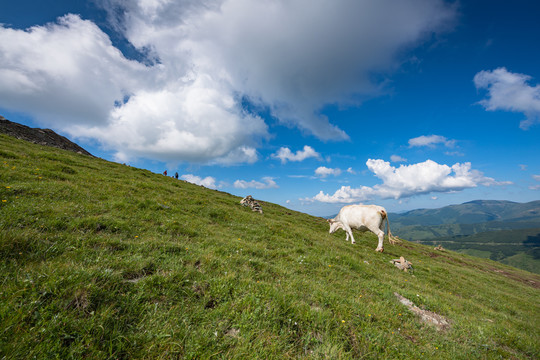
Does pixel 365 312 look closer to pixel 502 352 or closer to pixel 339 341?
pixel 339 341

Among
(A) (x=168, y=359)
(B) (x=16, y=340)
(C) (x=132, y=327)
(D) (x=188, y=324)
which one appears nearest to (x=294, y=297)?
(D) (x=188, y=324)

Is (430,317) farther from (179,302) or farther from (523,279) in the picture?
(523,279)

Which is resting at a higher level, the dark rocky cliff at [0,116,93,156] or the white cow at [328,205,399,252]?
the dark rocky cliff at [0,116,93,156]

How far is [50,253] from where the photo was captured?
4734 mm

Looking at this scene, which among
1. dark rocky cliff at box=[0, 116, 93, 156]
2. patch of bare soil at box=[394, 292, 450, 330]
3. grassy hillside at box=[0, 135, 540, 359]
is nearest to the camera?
grassy hillside at box=[0, 135, 540, 359]

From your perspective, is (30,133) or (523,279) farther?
(523,279)

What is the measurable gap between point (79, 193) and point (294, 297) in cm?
1083

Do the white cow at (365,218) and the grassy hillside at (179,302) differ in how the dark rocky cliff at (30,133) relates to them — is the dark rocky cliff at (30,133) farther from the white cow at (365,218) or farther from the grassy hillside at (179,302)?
the white cow at (365,218)

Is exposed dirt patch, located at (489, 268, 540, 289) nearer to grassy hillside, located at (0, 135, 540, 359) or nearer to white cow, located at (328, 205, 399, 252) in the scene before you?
white cow, located at (328, 205, 399, 252)

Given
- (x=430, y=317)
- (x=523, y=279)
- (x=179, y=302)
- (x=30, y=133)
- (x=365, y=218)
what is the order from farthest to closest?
1. (x=523, y=279)
2. (x=30, y=133)
3. (x=365, y=218)
4. (x=430, y=317)
5. (x=179, y=302)

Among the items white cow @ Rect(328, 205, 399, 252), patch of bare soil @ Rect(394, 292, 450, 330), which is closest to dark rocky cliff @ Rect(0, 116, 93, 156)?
white cow @ Rect(328, 205, 399, 252)

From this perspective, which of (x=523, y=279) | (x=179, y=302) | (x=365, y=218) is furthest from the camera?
(x=523, y=279)

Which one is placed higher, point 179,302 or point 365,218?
point 365,218

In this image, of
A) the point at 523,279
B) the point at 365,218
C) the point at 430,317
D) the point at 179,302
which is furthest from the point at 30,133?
the point at 523,279
